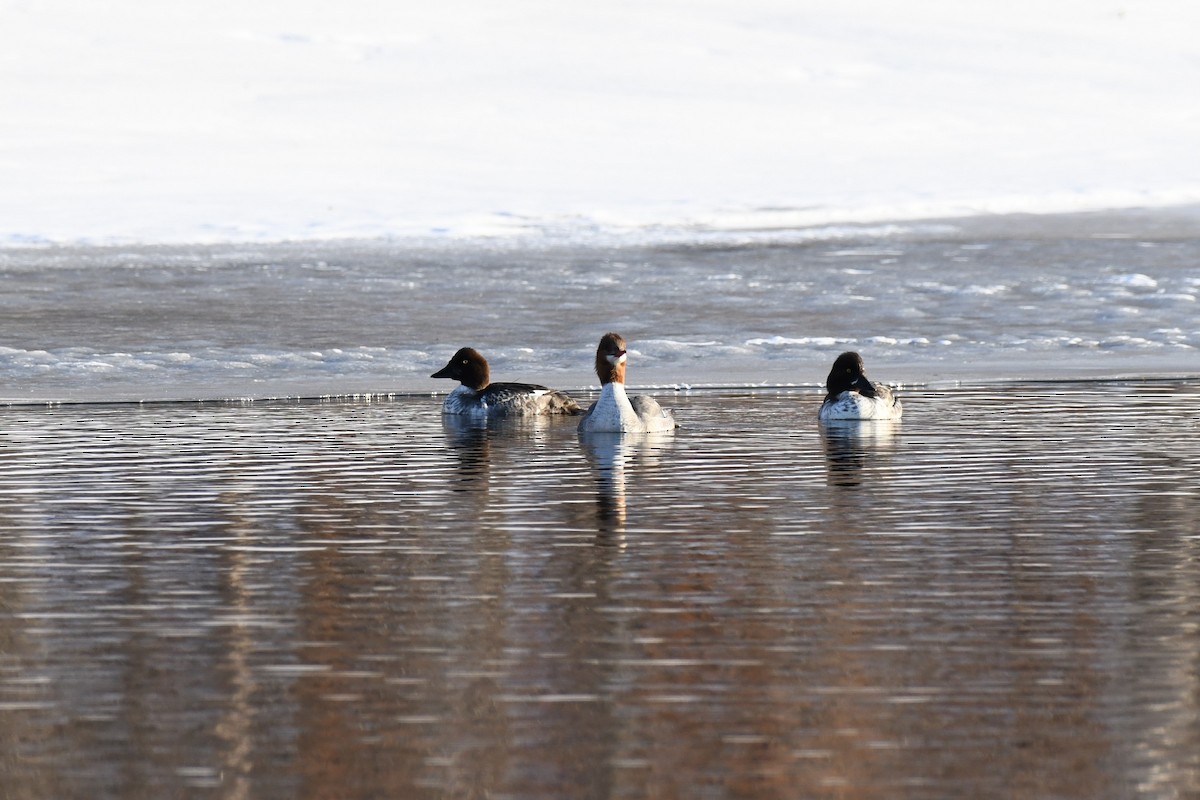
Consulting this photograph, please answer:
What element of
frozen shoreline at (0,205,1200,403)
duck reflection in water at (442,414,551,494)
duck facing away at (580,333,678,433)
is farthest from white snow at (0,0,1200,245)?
duck facing away at (580,333,678,433)

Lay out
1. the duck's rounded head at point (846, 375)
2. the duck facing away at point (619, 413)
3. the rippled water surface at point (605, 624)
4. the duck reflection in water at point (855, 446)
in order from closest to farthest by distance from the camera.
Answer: the rippled water surface at point (605, 624), the duck reflection in water at point (855, 446), the duck facing away at point (619, 413), the duck's rounded head at point (846, 375)

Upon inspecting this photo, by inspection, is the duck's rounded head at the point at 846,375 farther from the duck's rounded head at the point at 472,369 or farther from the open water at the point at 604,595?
the duck's rounded head at the point at 472,369

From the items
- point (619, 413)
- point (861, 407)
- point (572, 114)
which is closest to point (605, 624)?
point (619, 413)

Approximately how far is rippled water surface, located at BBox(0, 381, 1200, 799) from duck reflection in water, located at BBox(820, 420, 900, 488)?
6 centimetres

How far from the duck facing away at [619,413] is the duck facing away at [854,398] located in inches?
42.6

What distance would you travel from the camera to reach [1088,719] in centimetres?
483

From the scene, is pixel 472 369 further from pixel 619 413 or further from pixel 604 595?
pixel 604 595

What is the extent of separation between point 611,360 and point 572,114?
33801mm

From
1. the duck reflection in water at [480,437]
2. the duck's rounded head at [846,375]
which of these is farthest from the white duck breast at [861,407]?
the duck reflection in water at [480,437]

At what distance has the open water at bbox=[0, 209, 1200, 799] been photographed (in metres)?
4.59

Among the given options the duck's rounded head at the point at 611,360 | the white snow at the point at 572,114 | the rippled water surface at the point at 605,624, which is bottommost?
the rippled water surface at the point at 605,624

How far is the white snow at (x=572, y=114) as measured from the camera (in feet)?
116

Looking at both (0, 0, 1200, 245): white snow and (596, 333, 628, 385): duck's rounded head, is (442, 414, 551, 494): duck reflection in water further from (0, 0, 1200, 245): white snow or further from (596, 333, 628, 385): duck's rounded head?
(0, 0, 1200, 245): white snow

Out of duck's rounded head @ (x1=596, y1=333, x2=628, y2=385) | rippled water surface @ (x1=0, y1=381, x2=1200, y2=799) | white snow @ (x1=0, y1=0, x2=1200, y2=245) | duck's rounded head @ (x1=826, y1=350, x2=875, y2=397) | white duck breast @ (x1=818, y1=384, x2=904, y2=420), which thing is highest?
white snow @ (x1=0, y1=0, x2=1200, y2=245)
